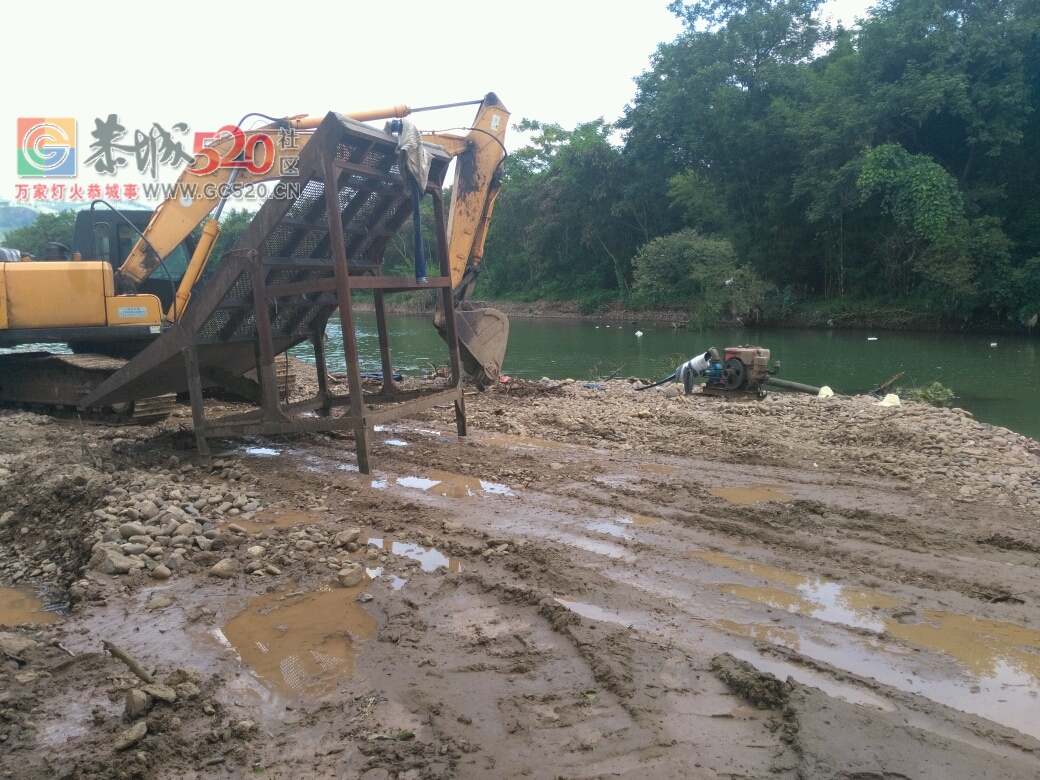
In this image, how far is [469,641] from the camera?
3.63 metres

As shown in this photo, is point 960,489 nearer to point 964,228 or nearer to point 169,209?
point 169,209

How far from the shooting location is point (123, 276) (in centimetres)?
934

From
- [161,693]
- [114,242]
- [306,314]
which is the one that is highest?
[114,242]

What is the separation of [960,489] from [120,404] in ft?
29.8

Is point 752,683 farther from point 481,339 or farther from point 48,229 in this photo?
point 48,229

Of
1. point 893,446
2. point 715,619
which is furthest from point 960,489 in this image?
point 715,619

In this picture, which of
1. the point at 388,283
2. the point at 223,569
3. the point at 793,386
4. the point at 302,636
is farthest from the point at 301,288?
the point at 793,386

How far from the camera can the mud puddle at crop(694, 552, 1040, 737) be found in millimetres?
3205

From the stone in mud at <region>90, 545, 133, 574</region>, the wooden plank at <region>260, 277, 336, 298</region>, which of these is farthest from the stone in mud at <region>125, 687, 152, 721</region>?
the wooden plank at <region>260, 277, 336, 298</region>

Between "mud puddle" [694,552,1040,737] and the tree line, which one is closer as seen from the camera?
"mud puddle" [694,552,1040,737]

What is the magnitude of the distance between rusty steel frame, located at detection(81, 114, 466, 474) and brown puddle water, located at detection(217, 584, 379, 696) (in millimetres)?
2568

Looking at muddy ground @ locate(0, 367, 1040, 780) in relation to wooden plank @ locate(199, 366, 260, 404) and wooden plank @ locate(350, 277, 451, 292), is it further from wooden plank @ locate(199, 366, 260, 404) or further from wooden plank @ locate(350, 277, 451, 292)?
wooden plank @ locate(350, 277, 451, 292)

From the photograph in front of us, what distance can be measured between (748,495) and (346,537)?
10.3 feet

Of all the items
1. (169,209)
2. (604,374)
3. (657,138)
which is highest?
(657,138)
